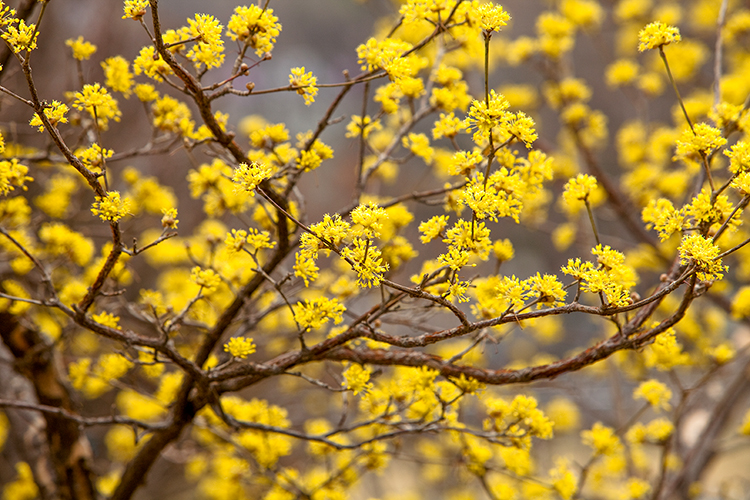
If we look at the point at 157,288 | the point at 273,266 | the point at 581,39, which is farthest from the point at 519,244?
the point at 273,266

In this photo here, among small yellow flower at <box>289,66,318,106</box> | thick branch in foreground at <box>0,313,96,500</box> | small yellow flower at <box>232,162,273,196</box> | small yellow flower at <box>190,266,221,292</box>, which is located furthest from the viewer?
thick branch in foreground at <box>0,313,96,500</box>

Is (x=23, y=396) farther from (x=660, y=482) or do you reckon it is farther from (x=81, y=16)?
(x=81, y=16)

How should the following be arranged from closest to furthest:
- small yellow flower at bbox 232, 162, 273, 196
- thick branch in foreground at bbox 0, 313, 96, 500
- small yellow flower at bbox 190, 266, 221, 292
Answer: small yellow flower at bbox 232, 162, 273, 196
small yellow flower at bbox 190, 266, 221, 292
thick branch in foreground at bbox 0, 313, 96, 500

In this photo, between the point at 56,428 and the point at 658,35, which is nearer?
the point at 658,35

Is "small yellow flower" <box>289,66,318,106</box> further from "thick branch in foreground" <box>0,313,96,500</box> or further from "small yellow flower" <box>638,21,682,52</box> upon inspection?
"thick branch in foreground" <box>0,313,96,500</box>

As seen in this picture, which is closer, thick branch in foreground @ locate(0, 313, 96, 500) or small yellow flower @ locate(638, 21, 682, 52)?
small yellow flower @ locate(638, 21, 682, 52)

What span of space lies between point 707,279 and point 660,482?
1013mm

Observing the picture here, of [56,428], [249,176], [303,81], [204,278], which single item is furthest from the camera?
[56,428]

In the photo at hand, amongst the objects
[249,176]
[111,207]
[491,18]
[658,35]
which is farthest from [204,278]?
[658,35]

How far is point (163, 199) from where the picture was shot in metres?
1.82

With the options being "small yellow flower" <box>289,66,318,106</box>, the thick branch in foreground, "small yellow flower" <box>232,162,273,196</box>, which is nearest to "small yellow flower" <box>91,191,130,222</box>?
"small yellow flower" <box>232,162,273,196</box>

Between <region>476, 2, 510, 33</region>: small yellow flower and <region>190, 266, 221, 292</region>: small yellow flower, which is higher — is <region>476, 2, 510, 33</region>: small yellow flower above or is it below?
above

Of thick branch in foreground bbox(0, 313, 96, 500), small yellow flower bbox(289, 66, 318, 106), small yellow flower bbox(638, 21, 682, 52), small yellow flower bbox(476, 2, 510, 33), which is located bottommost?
thick branch in foreground bbox(0, 313, 96, 500)

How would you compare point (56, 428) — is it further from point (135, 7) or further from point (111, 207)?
point (135, 7)
